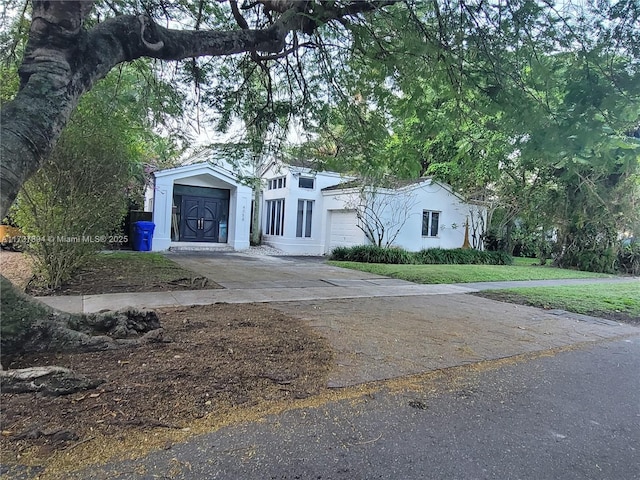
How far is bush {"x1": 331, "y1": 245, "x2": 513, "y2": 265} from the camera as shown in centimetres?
1588

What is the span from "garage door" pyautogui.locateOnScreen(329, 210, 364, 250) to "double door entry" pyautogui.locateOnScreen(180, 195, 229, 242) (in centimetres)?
544

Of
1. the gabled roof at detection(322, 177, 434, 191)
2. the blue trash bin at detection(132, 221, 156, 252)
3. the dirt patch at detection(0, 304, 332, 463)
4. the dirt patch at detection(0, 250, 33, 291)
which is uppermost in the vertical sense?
the gabled roof at detection(322, 177, 434, 191)

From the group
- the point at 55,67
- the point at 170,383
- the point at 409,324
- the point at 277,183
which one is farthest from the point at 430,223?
the point at 55,67

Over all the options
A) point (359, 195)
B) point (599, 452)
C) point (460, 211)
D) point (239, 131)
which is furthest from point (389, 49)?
point (460, 211)

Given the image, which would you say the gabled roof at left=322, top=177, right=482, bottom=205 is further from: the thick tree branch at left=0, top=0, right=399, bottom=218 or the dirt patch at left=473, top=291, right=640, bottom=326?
the thick tree branch at left=0, top=0, right=399, bottom=218

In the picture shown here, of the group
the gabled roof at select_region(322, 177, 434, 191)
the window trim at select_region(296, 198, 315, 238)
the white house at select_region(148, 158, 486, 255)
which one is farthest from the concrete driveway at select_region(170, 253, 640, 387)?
the window trim at select_region(296, 198, 315, 238)

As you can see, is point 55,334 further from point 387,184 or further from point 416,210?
point 416,210

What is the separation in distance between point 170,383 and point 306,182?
1707 centimetres

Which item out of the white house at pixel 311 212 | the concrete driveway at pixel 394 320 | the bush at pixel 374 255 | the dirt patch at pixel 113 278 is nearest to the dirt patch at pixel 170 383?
the concrete driveway at pixel 394 320

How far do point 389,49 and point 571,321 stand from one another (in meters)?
5.68

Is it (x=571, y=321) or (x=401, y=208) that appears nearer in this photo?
(x=571, y=321)

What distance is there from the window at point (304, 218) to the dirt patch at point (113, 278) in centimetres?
961

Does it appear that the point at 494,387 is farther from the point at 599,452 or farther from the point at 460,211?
the point at 460,211

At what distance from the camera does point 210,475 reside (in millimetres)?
2217
